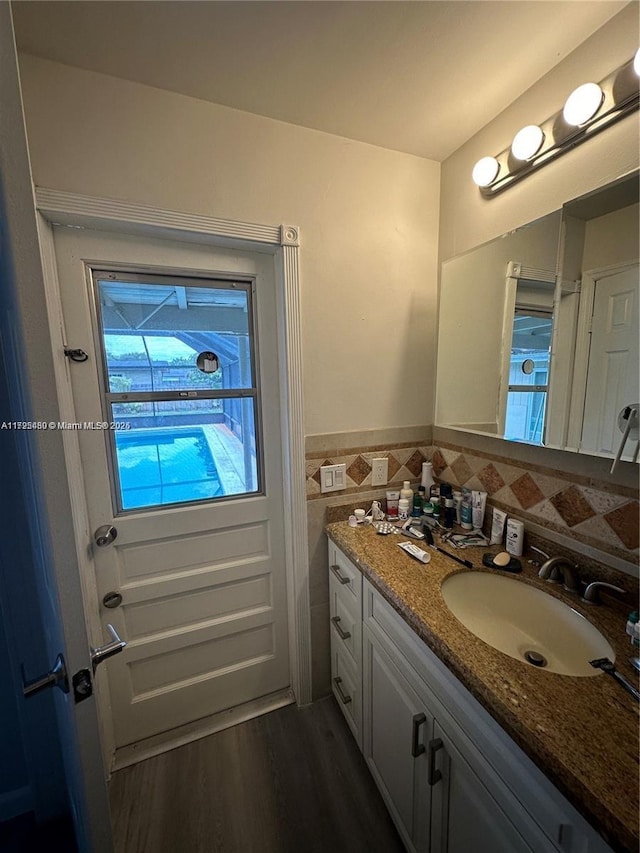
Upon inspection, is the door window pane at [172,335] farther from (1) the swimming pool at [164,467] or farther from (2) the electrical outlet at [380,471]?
(2) the electrical outlet at [380,471]

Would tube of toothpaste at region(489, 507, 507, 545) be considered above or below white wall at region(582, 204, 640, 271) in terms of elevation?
below

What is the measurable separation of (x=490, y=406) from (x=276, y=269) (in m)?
1.01

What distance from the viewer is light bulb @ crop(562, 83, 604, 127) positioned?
2.93 feet

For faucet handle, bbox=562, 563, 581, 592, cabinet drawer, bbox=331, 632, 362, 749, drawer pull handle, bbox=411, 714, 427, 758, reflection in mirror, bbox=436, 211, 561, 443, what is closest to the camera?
drawer pull handle, bbox=411, 714, 427, 758

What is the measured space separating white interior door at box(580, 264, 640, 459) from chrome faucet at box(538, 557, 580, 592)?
35 centimetres

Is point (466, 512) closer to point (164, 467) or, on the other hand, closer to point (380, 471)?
A: point (380, 471)

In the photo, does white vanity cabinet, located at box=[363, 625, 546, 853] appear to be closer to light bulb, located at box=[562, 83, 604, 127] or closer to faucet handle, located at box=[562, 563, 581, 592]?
faucet handle, located at box=[562, 563, 581, 592]

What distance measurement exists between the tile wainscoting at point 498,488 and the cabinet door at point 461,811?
63cm

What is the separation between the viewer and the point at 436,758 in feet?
2.72

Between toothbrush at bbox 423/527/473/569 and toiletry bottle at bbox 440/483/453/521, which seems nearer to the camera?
toothbrush at bbox 423/527/473/569

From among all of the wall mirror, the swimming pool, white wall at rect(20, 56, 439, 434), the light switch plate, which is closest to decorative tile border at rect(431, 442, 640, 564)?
the wall mirror

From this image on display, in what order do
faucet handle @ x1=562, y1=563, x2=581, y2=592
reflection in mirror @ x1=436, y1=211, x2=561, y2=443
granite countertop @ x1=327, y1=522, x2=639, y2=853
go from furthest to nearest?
1. reflection in mirror @ x1=436, y1=211, x2=561, y2=443
2. faucet handle @ x1=562, y1=563, x2=581, y2=592
3. granite countertop @ x1=327, y1=522, x2=639, y2=853

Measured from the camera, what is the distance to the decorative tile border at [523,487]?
0.92m

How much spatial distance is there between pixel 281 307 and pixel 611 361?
42.7 inches
